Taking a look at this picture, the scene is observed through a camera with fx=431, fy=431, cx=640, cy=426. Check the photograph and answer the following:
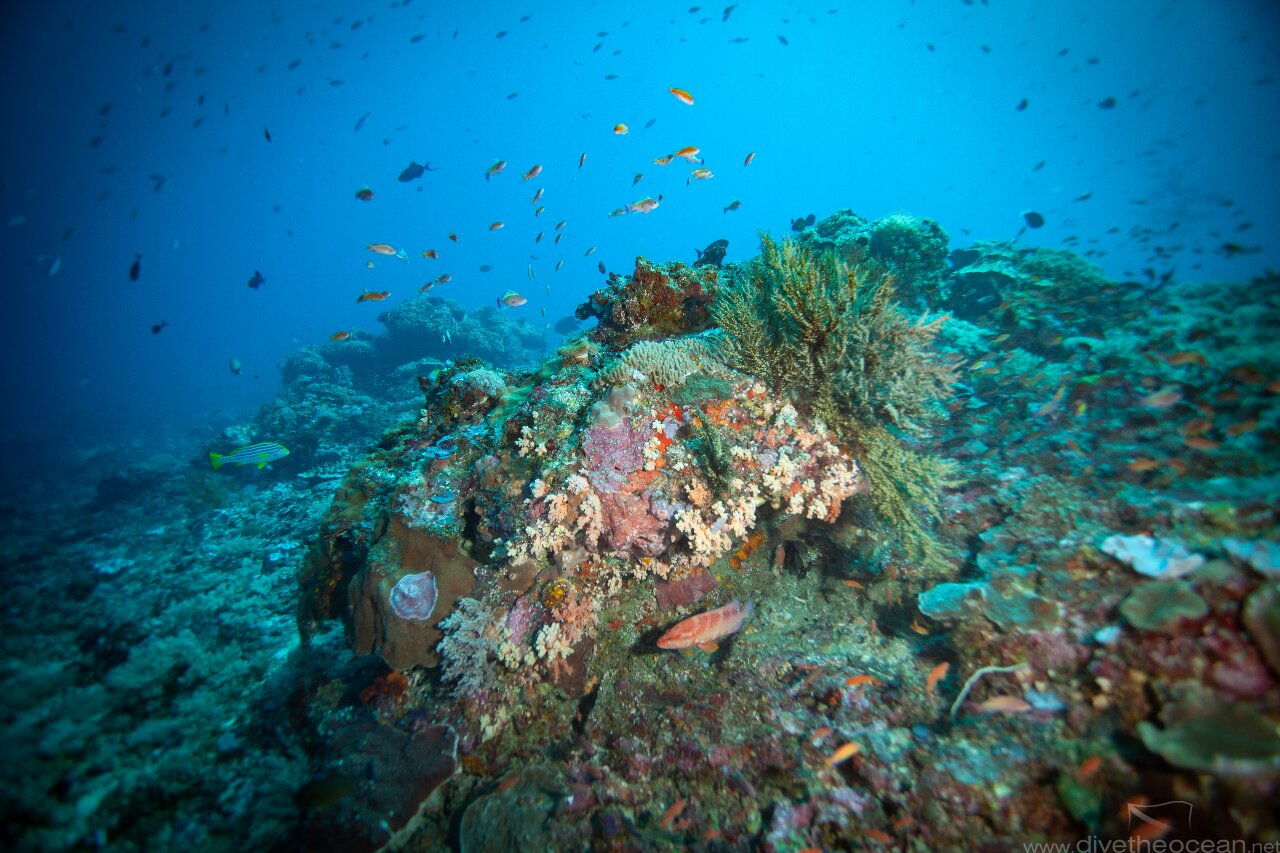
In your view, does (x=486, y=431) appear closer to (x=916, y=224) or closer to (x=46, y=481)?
(x=916, y=224)

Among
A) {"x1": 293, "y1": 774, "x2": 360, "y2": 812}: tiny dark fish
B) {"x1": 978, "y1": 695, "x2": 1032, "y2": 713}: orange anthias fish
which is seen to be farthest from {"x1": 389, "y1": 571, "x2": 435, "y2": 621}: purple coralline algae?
{"x1": 978, "y1": 695, "x2": 1032, "y2": 713}: orange anthias fish

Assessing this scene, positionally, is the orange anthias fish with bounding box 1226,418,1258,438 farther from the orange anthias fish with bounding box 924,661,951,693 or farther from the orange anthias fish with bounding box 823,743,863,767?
the orange anthias fish with bounding box 823,743,863,767

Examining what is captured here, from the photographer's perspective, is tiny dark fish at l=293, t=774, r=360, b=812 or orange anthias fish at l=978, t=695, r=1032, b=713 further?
tiny dark fish at l=293, t=774, r=360, b=812

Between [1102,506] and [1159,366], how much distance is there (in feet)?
9.95

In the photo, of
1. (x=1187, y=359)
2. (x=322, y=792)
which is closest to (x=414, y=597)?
(x=322, y=792)

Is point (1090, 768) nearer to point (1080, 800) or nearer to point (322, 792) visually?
point (1080, 800)

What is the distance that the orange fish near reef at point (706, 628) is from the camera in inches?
169

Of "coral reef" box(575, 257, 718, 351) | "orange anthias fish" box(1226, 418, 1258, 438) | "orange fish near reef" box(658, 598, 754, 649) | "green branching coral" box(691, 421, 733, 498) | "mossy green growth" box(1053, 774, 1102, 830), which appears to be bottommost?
"mossy green growth" box(1053, 774, 1102, 830)

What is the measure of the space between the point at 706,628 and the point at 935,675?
6.61 ft

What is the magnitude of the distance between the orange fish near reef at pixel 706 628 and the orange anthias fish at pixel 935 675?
170 centimetres

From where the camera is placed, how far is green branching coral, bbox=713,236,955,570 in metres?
4.42

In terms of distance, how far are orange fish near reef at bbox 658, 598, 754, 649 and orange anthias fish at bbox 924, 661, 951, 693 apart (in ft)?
5.58

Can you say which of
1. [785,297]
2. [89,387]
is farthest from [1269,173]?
[89,387]

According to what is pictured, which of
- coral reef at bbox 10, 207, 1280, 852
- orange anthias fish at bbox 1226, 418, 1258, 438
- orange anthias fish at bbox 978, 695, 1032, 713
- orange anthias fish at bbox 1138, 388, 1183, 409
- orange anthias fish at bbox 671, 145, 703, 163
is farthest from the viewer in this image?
orange anthias fish at bbox 671, 145, 703, 163
